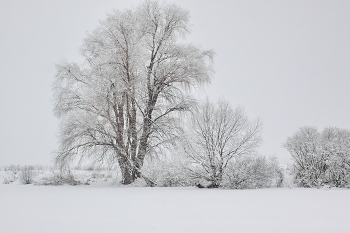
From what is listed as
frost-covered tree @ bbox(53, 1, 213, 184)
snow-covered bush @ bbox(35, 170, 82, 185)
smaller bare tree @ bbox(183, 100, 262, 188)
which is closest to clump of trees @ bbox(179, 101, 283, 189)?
smaller bare tree @ bbox(183, 100, 262, 188)

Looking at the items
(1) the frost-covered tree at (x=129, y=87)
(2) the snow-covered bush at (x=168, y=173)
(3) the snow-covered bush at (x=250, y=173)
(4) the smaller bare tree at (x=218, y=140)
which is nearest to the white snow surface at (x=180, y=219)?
(3) the snow-covered bush at (x=250, y=173)

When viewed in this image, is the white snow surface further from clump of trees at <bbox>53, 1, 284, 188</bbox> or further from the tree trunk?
the tree trunk

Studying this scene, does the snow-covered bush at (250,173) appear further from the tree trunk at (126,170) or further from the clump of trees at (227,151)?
the tree trunk at (126,170)

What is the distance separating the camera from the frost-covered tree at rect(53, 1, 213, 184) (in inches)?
478

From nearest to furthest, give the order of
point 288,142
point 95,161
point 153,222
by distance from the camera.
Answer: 1. point 153,222
2. point 288,142
3. point 95,161

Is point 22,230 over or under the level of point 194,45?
under

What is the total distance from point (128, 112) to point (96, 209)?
324 inches

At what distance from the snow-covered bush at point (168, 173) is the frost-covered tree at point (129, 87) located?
2.37 ft

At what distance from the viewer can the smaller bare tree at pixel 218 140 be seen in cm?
1023

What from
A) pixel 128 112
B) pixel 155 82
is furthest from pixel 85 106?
pixel 155 82

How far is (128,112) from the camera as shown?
42.1ft

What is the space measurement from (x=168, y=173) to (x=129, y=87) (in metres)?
4.28

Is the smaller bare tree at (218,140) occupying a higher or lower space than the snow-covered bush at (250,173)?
higher

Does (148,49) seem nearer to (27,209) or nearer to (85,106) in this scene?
(85,106)
